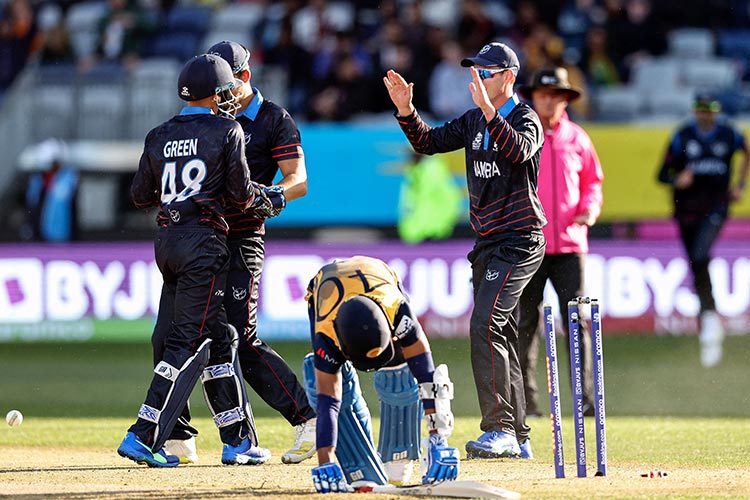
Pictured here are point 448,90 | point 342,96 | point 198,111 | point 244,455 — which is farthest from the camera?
point 342,96

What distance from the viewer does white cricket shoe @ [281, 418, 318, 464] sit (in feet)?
26.4

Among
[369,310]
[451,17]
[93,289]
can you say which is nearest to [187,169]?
[369,310]

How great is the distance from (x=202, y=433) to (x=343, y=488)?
312 cm

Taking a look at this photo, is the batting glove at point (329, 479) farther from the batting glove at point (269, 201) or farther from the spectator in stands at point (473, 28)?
the spectator in stands at point (473, 28)

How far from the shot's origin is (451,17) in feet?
64.6

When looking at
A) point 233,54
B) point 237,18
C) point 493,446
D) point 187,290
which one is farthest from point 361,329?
point 237,18

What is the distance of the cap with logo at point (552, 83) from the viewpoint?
9.94 metres

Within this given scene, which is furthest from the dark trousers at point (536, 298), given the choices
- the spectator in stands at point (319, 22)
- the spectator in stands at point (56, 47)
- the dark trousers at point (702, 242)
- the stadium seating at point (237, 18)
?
the spectator in stands at point (56, 47)

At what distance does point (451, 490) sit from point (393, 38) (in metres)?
12.6

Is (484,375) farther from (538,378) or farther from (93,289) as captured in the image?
(93,289)

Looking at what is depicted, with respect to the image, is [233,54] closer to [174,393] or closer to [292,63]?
[174,393]

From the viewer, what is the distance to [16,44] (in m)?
20.0

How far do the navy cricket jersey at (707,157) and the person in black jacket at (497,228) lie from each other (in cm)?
584

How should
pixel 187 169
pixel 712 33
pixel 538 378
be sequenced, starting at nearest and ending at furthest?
pixel 187 169 < pixel 538 378 < pixel 712 33
